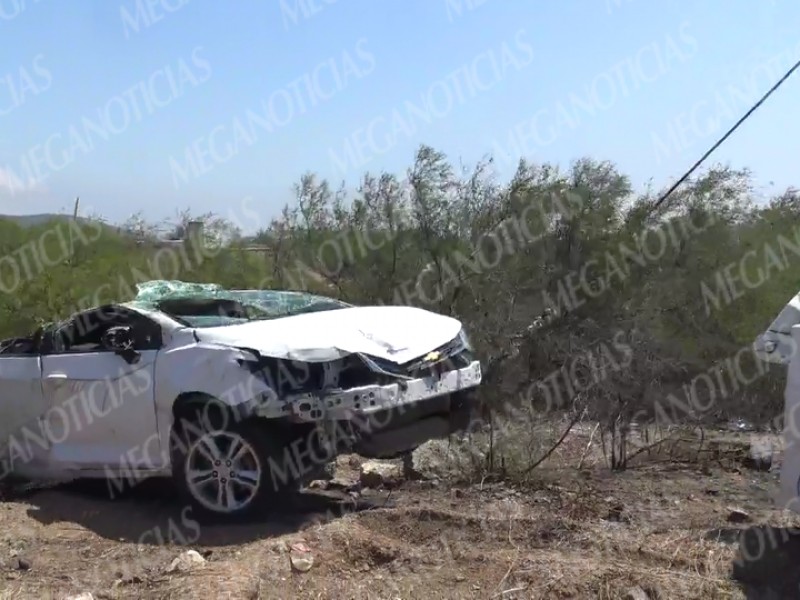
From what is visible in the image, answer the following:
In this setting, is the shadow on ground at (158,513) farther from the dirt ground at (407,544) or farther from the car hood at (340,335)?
the car hood at (340,335)

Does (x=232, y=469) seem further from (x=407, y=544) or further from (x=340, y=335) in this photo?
(x=407, y=544)

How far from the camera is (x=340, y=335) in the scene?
568 cm

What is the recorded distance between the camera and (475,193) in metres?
12.8

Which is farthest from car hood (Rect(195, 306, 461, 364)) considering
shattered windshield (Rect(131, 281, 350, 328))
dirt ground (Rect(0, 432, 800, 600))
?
dirt ground (Rect(0, 432, 800, 600))

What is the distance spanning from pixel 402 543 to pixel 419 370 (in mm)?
1197

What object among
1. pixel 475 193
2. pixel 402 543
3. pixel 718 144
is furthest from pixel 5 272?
pixel 718 144

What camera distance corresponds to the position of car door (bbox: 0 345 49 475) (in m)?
6.57

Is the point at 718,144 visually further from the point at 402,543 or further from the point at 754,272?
the point at 402,543

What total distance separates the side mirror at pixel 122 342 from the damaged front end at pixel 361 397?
1.05 m

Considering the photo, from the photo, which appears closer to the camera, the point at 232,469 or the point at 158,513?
the point at 232,469

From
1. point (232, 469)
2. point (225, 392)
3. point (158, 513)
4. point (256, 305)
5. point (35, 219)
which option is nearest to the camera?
point (225, 392)

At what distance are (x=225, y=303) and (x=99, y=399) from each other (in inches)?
47.4

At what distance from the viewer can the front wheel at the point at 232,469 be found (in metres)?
5.50

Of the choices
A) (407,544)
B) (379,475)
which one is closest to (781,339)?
(407,544)
